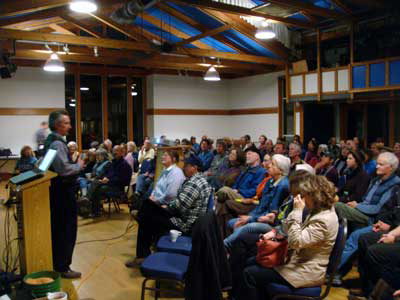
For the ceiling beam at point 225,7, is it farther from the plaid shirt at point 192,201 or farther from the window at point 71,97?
the window at point 71,97

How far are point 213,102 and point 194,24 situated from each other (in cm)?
421

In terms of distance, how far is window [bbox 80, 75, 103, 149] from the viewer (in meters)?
11.8

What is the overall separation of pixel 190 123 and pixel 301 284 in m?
10.6

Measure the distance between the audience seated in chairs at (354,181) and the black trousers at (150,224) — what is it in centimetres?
201

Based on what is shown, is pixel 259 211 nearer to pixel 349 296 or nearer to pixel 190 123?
pixel 349 296

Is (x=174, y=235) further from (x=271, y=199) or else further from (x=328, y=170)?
(x=328, y=170)

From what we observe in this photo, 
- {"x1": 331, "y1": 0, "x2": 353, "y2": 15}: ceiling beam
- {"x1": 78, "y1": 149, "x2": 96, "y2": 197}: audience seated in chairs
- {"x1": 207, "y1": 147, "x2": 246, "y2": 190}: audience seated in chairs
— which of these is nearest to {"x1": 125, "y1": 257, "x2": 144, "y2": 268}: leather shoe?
{"x1": 207, "y1": 147, "x2": 246, "y2": 190}: audience seated in chairs

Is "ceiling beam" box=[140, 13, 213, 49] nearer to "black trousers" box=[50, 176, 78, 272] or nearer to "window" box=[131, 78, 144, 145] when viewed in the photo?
"window" box=[131, 78, 144, 145]

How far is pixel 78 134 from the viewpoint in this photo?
11570mm

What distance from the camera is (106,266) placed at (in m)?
4.02

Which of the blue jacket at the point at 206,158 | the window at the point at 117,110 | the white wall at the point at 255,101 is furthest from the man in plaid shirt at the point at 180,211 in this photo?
the window at the point at 117,110

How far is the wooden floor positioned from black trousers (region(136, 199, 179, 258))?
11.1 inches

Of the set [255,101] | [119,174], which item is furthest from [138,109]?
[119,174]

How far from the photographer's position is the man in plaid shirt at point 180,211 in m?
3.43
